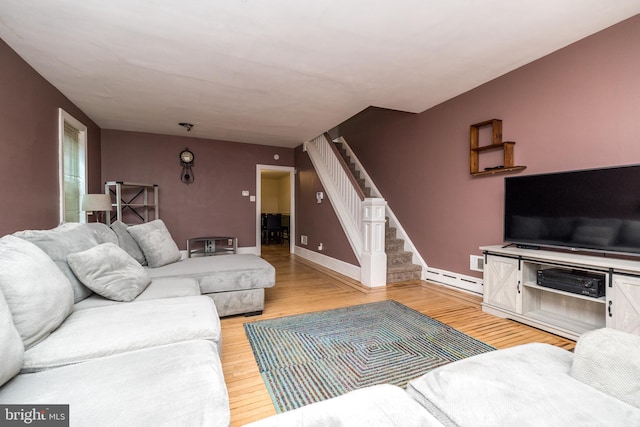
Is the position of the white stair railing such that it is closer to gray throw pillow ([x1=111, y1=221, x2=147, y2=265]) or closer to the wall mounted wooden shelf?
the wall mounted wooden shelf

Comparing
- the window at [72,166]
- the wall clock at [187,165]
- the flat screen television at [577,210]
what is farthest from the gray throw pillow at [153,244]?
the flat screen television at [577,210]

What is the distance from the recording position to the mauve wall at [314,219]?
4.64 metres

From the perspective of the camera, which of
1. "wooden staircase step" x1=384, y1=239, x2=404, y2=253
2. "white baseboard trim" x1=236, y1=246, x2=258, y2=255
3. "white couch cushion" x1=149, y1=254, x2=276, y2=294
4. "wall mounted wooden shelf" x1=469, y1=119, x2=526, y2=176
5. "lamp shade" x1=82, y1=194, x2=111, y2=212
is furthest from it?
"white baseboard trim" x1=236, y1=246, x2=258, y2=255

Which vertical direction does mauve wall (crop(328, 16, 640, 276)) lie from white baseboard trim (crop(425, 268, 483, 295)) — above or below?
above

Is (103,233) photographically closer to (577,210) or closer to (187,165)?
(187,165)

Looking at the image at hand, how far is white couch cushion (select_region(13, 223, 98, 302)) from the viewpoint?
1646 mm

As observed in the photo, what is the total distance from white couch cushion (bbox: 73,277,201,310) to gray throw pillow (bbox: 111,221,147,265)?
0.56 m

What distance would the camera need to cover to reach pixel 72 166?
3.87m

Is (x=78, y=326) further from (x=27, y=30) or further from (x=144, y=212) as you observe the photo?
(x=144, y=212)

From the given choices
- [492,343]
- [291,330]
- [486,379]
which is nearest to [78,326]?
[291,330]

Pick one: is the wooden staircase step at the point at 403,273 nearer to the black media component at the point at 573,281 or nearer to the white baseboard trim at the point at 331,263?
the white baseboard trim at the point at 331,263

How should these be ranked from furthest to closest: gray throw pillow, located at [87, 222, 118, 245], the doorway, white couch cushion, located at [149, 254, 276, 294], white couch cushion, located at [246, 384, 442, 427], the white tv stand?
1. the doorway
2. white couch cushion, located at [149, 254, 276, 294]
3. gray throw pillow, located at [87, 222, 118, 245]
4. the white tv stand
5. white couch cushion, located at [246, 384, 442, 427]

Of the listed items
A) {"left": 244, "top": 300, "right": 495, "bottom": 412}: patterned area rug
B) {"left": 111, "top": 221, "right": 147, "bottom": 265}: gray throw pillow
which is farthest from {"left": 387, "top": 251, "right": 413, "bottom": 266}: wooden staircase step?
{"left": 111, "top": 221, "right": 147, "bottom": 265}: gray throw pillow

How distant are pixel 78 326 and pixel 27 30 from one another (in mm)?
2362
